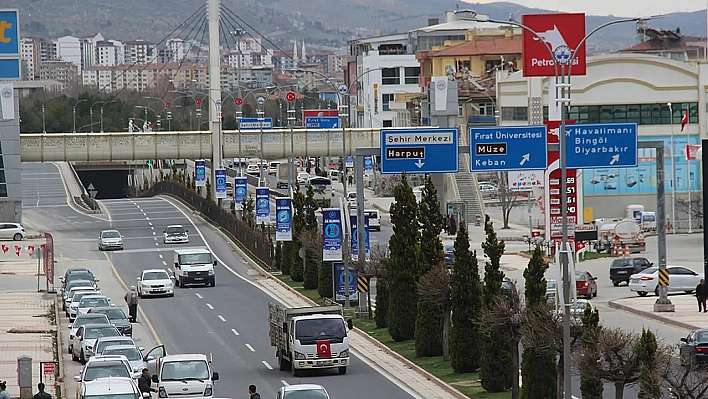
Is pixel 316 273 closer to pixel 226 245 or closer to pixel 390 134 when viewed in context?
pixel 390 134

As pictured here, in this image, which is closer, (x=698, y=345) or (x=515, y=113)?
(x=698, y=345)

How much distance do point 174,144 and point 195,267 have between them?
3535 cm

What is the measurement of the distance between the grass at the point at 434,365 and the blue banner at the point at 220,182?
112 ft

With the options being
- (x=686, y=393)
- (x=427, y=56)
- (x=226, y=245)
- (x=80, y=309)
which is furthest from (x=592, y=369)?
(x=427, y=56)

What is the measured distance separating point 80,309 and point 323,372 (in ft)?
43.7

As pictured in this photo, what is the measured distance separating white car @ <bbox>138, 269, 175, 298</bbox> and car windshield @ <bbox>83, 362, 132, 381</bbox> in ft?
80.1

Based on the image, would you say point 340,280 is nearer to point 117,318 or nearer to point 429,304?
Answer: point 117,318

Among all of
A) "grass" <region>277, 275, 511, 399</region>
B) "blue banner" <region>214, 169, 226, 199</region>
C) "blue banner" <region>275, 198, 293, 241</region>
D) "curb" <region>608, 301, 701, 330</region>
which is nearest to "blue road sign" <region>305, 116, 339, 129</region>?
"blue banner" <region>214, 169, 226, 199</region>

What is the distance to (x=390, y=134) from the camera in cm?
4216

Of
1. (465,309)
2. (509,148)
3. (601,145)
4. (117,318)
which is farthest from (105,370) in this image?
(601,145)

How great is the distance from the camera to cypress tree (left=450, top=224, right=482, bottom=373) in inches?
1272

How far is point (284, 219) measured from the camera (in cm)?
5891

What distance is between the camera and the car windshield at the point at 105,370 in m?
28.8

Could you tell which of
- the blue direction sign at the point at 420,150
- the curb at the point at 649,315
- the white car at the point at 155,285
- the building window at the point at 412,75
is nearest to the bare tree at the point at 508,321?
the curb at the point at 649,315
